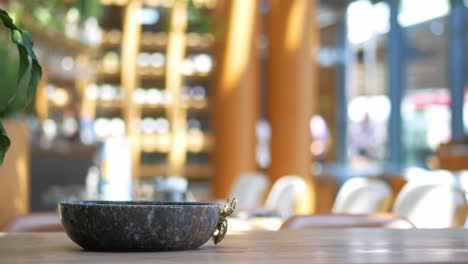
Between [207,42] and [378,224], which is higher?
[207,42]

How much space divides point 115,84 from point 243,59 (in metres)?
2.06

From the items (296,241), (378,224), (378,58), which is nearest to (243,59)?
(378,58)

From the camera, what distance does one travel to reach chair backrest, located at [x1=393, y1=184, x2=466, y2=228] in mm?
2873

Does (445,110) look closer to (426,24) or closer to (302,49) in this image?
(426,24)

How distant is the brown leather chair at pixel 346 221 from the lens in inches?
104

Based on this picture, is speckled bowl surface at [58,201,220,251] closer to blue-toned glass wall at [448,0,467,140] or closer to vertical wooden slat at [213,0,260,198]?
vertical wooden slat at [213,0,260,198]

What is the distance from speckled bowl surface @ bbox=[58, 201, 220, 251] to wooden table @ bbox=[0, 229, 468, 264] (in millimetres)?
28

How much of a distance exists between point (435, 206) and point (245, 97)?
656 centimetres

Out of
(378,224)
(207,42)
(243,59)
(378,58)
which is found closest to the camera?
(378,224)

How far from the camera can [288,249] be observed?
1.58 m

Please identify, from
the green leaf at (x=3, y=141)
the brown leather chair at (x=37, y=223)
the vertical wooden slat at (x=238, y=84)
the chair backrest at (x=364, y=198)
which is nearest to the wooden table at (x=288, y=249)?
the green leaf at (x=3, y=141)

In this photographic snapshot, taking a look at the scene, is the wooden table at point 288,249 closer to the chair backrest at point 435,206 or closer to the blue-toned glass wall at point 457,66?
the chair backrest at point 435,206

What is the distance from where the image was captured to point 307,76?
8930mm

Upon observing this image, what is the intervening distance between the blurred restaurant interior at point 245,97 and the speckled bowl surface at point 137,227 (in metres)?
5.65
